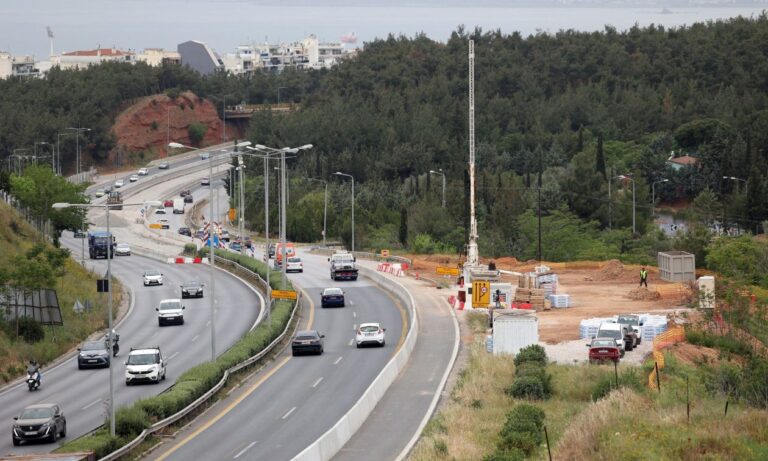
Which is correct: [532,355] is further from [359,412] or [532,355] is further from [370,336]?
[359,412]

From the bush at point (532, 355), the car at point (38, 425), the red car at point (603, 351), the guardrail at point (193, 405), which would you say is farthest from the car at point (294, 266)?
the car at point (38, 425)

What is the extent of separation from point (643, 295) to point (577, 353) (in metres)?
20.1

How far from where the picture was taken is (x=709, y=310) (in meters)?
64.9

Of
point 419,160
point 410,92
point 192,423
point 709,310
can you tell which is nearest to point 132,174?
point 410,92

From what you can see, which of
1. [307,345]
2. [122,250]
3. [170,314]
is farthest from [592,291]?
[122,250]

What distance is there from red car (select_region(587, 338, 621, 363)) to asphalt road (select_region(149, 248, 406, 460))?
9282mm

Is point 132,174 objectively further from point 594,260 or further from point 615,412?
point 615,412

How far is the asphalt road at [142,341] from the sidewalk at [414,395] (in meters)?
9.88

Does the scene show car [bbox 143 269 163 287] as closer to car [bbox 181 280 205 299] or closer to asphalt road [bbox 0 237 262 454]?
asphalt road [bbox 0 237 262 454]

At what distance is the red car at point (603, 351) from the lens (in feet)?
184

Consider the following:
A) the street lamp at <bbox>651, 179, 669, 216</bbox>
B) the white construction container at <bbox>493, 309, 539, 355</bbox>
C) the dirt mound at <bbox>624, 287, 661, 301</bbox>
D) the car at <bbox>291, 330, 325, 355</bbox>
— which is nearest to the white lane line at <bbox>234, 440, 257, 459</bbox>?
the car at <bbox>291, 330, 325, 355</bbox>

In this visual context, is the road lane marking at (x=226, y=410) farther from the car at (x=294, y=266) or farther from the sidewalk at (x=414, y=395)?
the car at (x=294, y=266)

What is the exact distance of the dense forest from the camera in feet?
380

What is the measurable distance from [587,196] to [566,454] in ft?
285
